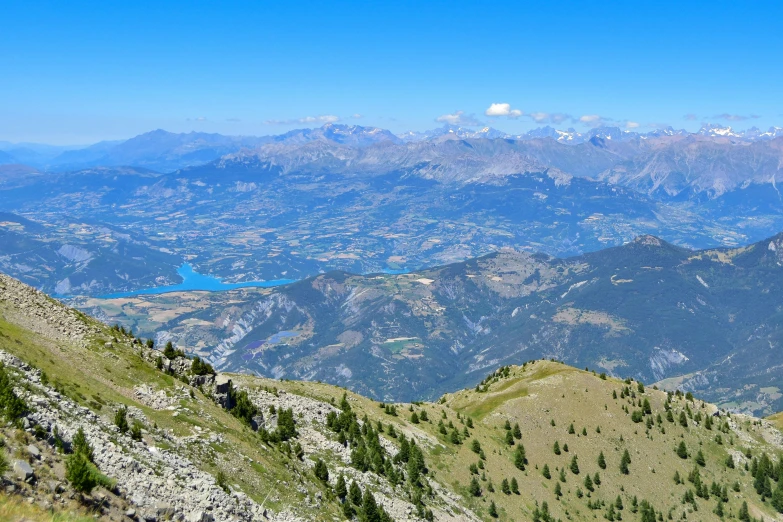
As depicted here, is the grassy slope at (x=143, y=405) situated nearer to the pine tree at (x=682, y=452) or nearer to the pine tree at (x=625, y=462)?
the pine tree at (x=625, y=462)

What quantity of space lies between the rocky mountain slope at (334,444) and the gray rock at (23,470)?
3.7 inches

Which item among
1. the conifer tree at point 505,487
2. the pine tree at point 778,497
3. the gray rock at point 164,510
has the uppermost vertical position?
the gray rock at point 164,510

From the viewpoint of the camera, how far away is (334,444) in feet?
227

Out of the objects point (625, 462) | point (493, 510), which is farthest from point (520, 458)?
point (625, 462)

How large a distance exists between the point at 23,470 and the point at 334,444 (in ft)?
153

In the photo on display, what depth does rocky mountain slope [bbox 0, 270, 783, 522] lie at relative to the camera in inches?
1353

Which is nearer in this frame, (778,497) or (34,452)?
(34,452)

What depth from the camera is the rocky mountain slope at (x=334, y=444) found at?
34375 mm

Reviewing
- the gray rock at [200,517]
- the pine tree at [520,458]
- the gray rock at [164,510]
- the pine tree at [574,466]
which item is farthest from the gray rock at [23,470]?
the pine tree at [574,466]

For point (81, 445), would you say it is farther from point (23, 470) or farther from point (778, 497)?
point (778, 497)

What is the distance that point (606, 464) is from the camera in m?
103

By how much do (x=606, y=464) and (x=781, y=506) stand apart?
32684mm

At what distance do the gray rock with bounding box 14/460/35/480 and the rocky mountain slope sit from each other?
94mm

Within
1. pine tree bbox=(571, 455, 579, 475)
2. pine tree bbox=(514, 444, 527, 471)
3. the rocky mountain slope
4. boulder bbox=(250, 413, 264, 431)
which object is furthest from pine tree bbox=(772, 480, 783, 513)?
boulder bbox=(250, 413, 264, 431)
